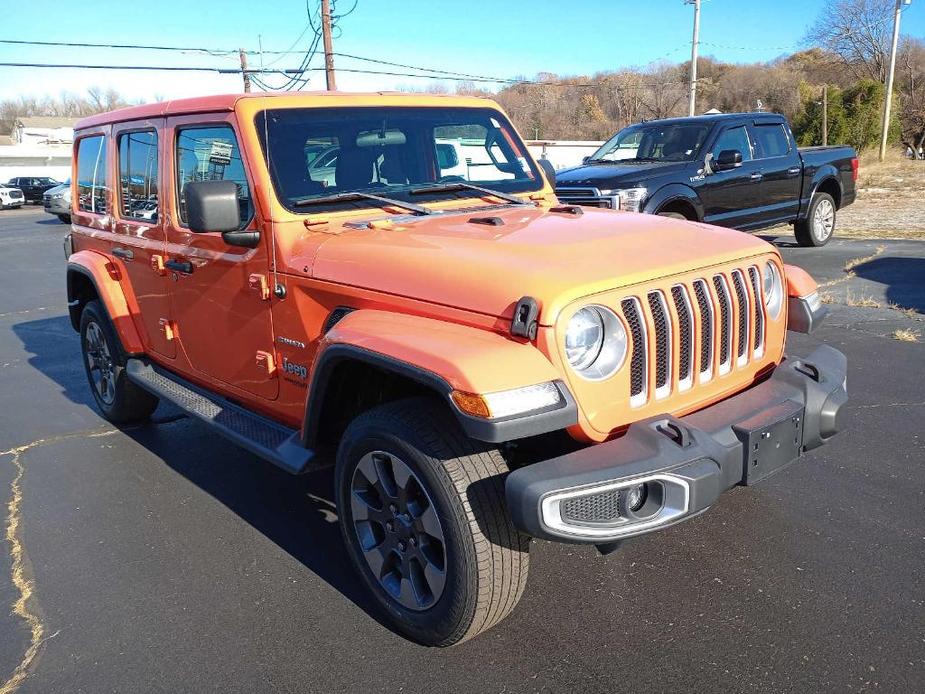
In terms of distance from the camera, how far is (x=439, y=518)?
8.43ft

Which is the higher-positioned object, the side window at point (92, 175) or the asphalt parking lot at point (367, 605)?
the side window at point (92, 175)

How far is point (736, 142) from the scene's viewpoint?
10398 millimetres

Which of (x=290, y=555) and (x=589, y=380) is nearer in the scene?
(x=589, y=380)

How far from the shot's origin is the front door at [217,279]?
352 centimetres

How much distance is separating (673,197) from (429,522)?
25.1ft

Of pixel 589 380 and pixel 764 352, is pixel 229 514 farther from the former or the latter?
pixel 764 352

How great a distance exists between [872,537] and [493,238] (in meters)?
2.14

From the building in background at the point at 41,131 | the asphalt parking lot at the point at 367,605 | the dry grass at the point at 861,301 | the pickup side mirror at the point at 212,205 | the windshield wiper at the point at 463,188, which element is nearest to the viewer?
the asphalt parking lot at the point at 367,605

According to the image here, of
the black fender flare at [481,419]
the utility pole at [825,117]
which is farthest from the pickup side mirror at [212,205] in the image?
the utility pole at [825,117]

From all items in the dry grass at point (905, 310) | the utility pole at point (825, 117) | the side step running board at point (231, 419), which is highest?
the utility pole at point (825, 117)

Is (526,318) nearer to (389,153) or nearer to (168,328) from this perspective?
(389,153)

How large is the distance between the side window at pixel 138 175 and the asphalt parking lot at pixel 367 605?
150 centimetres

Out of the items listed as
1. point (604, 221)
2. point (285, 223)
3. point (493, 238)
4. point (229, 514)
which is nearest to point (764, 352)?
point (604, 221)

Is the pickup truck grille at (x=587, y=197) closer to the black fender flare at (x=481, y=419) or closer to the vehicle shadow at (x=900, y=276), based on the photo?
the vehicle shadow at (x=900, y=276)
